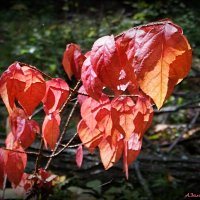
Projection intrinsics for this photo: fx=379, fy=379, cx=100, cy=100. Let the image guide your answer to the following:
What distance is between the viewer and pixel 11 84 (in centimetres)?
105

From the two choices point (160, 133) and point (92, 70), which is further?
point (160, 133)

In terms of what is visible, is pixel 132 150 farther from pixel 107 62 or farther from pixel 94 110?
pixel 107 62

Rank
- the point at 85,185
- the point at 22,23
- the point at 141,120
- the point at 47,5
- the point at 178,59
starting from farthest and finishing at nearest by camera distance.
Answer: the point at 47,5 < the point at 22,23 < the point at 85,185 < the point at 141,120 < the point at 178,59

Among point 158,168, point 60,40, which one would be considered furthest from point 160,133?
point 60,40

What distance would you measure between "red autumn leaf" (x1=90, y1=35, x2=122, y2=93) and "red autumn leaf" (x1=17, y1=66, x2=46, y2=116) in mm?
245

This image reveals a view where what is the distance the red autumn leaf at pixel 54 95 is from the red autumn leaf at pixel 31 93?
0.25 feet

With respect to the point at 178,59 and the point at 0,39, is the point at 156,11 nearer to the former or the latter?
the point at 0,39

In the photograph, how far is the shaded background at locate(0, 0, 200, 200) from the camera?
2271 mm

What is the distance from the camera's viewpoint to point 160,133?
3.64 meters

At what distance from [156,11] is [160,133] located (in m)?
3.48

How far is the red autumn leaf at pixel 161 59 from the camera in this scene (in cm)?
80

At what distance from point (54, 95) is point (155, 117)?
2.97 m

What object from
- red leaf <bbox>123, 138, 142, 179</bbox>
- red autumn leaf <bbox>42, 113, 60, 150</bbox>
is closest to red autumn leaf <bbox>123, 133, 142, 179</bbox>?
red leaf <bbox>123, 138, 142, 179</bbox>

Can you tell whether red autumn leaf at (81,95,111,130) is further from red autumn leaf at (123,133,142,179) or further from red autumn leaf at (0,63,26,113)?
red autumn leaf at (0,63,26,113)
